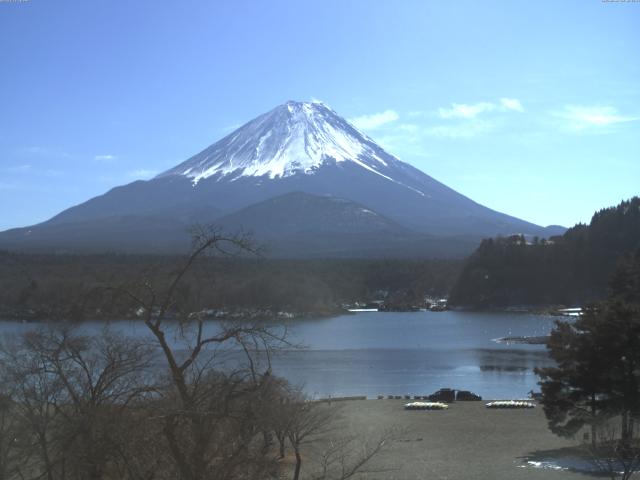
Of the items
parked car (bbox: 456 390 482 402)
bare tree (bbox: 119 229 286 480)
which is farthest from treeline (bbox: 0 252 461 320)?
parked car (bbox: 456 390 482 402)

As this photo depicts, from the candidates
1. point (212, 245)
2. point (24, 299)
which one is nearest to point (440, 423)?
point (212, 245)

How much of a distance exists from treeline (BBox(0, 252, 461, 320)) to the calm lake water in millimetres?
1889

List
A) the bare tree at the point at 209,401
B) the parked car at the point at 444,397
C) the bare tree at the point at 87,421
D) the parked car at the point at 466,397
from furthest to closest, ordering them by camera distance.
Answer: the parked car at the point at 466,397, the parked car at the point at 444,397, the bare tree at the point at 87,421, the bare tree at the point at 209,401

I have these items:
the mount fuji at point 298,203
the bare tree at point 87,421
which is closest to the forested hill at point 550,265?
the mount fuji at point 298,203

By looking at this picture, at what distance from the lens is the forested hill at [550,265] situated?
65.5 m

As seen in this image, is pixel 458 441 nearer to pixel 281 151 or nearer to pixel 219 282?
pixel 219 282

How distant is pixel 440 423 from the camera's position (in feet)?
55.1

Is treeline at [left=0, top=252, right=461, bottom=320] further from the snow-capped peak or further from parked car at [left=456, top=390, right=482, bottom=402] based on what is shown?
the snow-capped peak

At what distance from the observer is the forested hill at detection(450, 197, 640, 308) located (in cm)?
6550

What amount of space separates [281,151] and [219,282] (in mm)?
126696

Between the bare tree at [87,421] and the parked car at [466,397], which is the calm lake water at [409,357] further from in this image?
the bare tree at [87,421]

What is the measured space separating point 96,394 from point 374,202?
122m

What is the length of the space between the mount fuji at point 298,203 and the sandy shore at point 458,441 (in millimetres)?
69236

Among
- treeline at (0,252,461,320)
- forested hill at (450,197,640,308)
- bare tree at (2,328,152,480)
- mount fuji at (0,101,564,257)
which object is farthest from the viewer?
mount fuji at (0,101,564,257)
